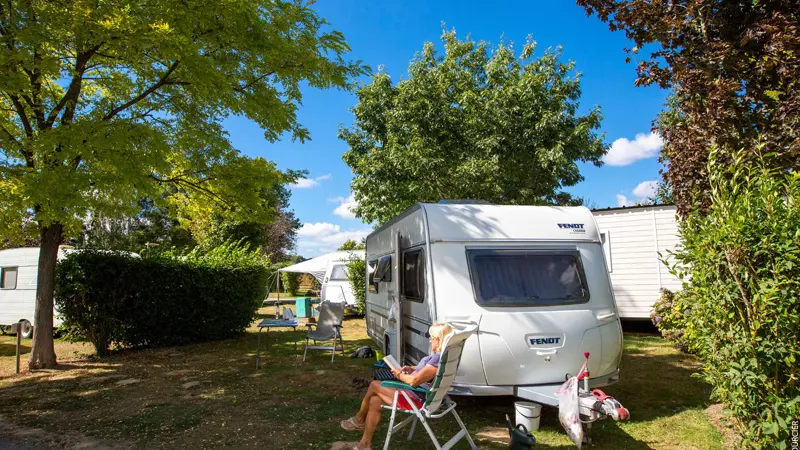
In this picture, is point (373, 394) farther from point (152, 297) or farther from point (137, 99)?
point (152, 297)

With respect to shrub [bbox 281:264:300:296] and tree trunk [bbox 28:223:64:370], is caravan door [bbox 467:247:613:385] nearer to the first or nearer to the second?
tree trunk [bbox 28:223:64:370]

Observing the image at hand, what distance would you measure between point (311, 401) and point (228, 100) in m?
5.15

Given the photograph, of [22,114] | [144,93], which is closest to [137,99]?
[144,93]

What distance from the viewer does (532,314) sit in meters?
4.97

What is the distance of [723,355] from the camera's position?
11.4ft

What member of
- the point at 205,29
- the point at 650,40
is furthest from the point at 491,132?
the point at 205,29

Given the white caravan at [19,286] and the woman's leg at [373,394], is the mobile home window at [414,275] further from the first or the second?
the white caravan at [19,286]

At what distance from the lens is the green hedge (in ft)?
29.2

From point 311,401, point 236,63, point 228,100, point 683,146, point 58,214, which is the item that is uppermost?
point 236,63

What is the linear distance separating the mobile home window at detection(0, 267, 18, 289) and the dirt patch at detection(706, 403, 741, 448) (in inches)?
622

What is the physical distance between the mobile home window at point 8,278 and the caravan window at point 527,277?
44.4 ft

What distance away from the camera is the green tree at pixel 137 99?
6.39m

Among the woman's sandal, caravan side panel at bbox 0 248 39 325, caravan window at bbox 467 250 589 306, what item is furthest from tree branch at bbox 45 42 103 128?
caravan window at bbox 467 250 589 306

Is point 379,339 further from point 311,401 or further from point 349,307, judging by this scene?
point 349,307
